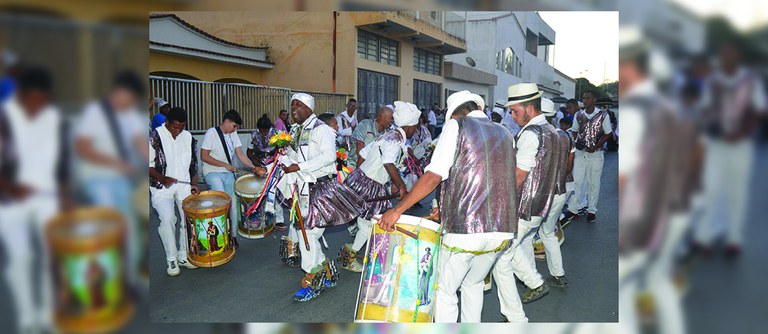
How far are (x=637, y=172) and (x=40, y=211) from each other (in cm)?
375

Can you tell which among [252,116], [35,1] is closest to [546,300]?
[35,1]

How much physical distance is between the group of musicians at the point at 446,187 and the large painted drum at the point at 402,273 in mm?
87

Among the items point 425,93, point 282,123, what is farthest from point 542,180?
point 425,93

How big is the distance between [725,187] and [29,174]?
15.1 feet

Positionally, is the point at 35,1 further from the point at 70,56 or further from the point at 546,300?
the point at 546,300

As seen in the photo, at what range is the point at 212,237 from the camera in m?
5.02

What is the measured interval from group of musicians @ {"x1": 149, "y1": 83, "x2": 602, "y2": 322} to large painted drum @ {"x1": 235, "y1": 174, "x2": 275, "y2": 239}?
0.67 ft

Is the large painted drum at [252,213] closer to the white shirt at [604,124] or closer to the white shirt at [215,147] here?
the white shirt at [215,147]

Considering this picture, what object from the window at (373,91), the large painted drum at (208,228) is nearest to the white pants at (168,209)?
the large painted drum at (208,228)

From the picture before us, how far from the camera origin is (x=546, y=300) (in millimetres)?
4523

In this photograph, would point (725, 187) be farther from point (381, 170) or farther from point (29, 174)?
point (29, 174)

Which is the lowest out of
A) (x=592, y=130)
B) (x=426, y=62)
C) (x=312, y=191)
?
(x=312, y=191)

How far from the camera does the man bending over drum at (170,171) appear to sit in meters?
4.88

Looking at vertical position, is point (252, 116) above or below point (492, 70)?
below
